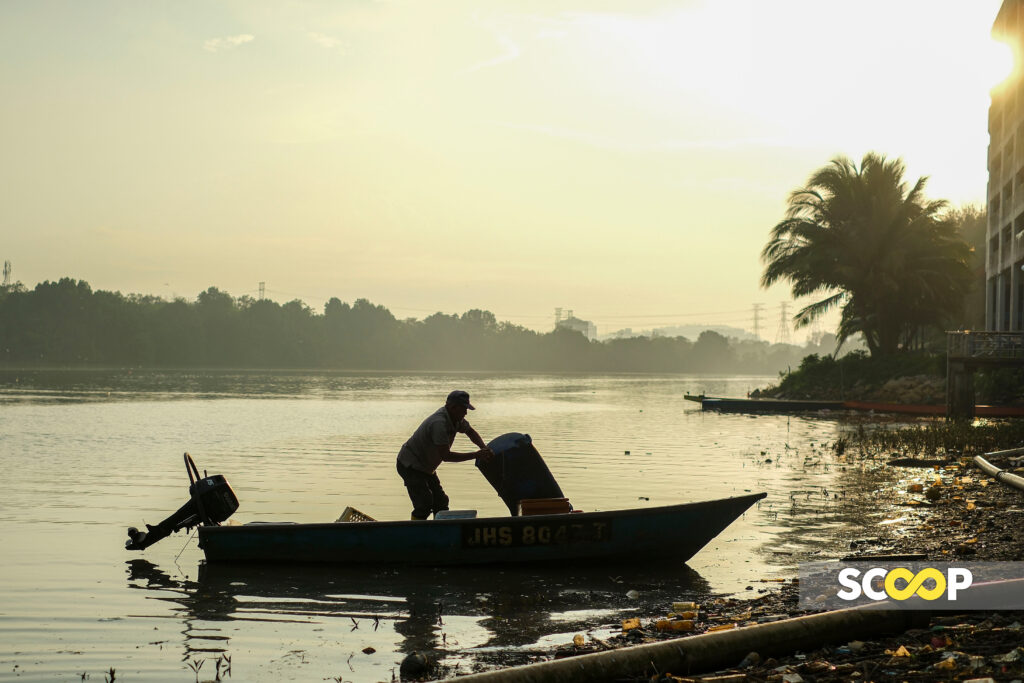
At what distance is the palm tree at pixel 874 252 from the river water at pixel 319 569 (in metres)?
21.0

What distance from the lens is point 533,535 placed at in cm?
1127

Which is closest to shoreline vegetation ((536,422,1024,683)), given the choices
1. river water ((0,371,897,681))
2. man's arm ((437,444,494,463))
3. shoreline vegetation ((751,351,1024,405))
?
river water ((0,371,897,681))

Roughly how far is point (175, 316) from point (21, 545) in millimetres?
165600

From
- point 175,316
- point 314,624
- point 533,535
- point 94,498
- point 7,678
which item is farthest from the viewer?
point 175,316

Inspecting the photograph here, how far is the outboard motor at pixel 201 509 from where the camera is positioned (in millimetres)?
11901

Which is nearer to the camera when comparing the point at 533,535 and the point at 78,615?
the point at 78,615

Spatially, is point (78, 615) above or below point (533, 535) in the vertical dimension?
below

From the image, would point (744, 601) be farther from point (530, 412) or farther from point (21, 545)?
point (530, 412)

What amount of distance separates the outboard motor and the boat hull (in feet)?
1.12

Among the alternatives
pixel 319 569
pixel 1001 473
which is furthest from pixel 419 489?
pixel 1001 473

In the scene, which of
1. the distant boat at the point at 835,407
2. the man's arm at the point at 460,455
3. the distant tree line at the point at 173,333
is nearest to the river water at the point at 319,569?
the man's arm at the point at 460,455

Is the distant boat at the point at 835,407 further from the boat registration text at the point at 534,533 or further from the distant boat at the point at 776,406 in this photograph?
the boat registration text at the point at 534,533

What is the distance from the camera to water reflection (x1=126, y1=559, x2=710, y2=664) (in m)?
8.94

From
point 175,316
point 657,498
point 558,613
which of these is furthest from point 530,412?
point 175,316
